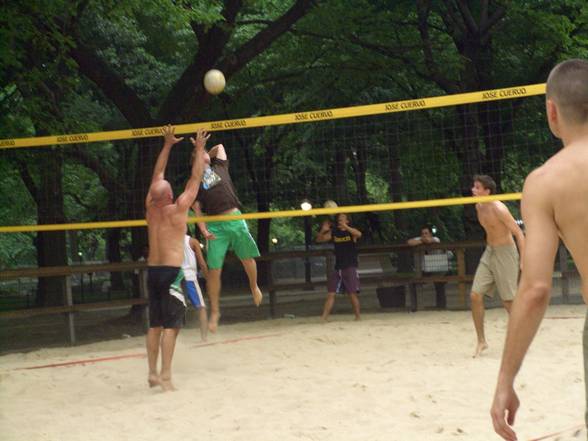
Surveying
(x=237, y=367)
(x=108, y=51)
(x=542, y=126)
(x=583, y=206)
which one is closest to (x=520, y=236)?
(x=237, y=367)

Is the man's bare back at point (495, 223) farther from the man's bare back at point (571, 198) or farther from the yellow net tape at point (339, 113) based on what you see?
the man's bare back at point (571, 198)

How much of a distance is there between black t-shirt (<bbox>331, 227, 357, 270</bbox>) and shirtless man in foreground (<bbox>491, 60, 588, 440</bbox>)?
10300 millimetres

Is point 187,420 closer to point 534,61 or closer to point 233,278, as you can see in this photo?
point 534,61

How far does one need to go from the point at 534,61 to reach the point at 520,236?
8378 mm

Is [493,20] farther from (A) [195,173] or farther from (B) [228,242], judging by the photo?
(A) [195,173]

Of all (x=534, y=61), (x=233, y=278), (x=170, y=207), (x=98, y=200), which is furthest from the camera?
(x=233, y=278)

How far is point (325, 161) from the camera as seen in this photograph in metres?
20.3

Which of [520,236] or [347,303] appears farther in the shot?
[347,303]

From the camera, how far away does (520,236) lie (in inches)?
317

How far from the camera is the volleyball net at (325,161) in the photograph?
542 inches

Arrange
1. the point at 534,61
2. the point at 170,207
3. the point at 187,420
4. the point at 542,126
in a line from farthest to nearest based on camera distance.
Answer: the point at 542,126, the point at 534,61, the point at 170,207, the point at 187,420

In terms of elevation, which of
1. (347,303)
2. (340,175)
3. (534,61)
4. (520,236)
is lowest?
(347,303)

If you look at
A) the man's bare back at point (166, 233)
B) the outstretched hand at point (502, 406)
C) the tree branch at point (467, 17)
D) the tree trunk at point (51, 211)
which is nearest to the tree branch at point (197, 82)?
the tree trunk at point (51, 211)

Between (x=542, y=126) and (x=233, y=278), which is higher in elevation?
(x=542, y=126)
